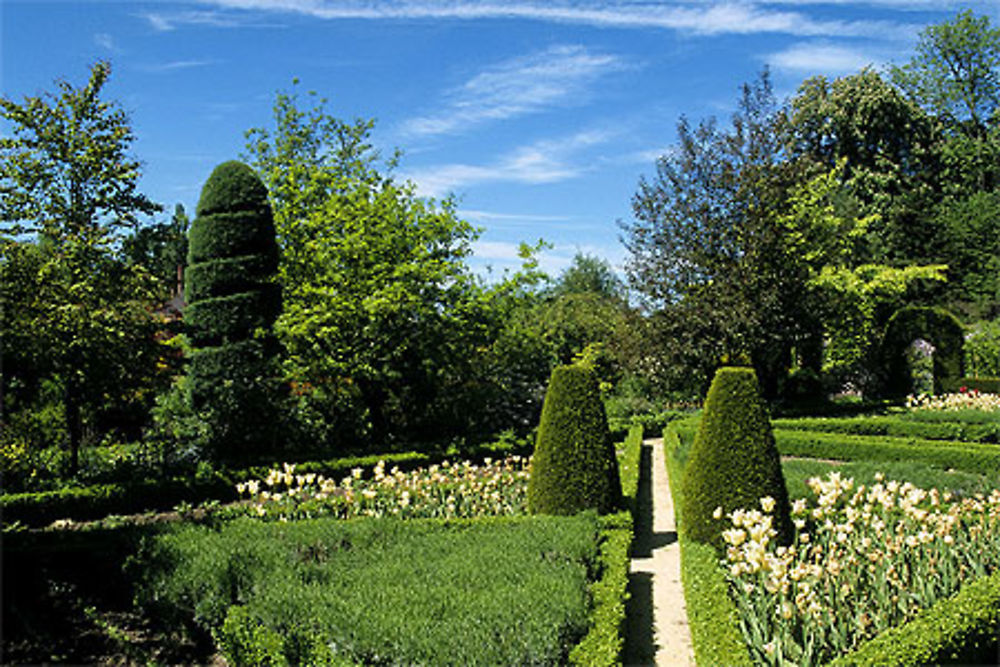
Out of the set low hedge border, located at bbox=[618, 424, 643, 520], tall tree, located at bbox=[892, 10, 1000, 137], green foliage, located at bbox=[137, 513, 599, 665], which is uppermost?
tall tree, located at bbox=[892, 10, 1000, 137]

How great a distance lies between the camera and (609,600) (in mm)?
5520

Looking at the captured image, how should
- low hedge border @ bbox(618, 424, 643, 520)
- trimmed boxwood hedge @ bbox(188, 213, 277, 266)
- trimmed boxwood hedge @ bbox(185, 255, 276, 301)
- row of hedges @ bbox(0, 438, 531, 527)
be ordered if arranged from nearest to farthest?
low hedge border @ bbox(618, 424, 643, 520) → row of hedges @ bbox(0, 438, 531, 527) → trimmed boxwood hedge @ bbox(185, 255, 276, 301) → trimmed boxwood hedge @ bbox(188, 213, 277, 266)

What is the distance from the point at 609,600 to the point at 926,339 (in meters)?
21.2

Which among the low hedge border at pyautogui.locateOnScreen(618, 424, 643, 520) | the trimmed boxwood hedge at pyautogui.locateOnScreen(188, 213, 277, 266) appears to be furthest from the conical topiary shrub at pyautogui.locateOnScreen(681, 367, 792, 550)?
the trimmed boxwood hedge at pyautogui.locateOnScreen(188, 213, 277, 266)

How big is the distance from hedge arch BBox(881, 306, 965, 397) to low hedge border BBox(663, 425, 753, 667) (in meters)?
18.6

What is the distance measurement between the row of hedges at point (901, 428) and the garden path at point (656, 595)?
6.84 meters

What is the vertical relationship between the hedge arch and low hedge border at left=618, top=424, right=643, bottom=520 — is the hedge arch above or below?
above

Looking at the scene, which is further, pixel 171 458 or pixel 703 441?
pixel 171 458

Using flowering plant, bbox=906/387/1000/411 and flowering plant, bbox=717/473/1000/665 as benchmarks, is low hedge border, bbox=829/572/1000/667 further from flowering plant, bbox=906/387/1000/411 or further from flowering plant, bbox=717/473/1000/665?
flowering plant, bbox=906/387/1000/411

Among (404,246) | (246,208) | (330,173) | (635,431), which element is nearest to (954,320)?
(635,431)

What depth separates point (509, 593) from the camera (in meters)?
5.10

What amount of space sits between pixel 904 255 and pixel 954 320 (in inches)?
472

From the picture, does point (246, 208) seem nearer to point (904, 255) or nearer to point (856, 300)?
point (856, 300)

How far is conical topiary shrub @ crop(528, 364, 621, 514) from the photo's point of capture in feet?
27.6
